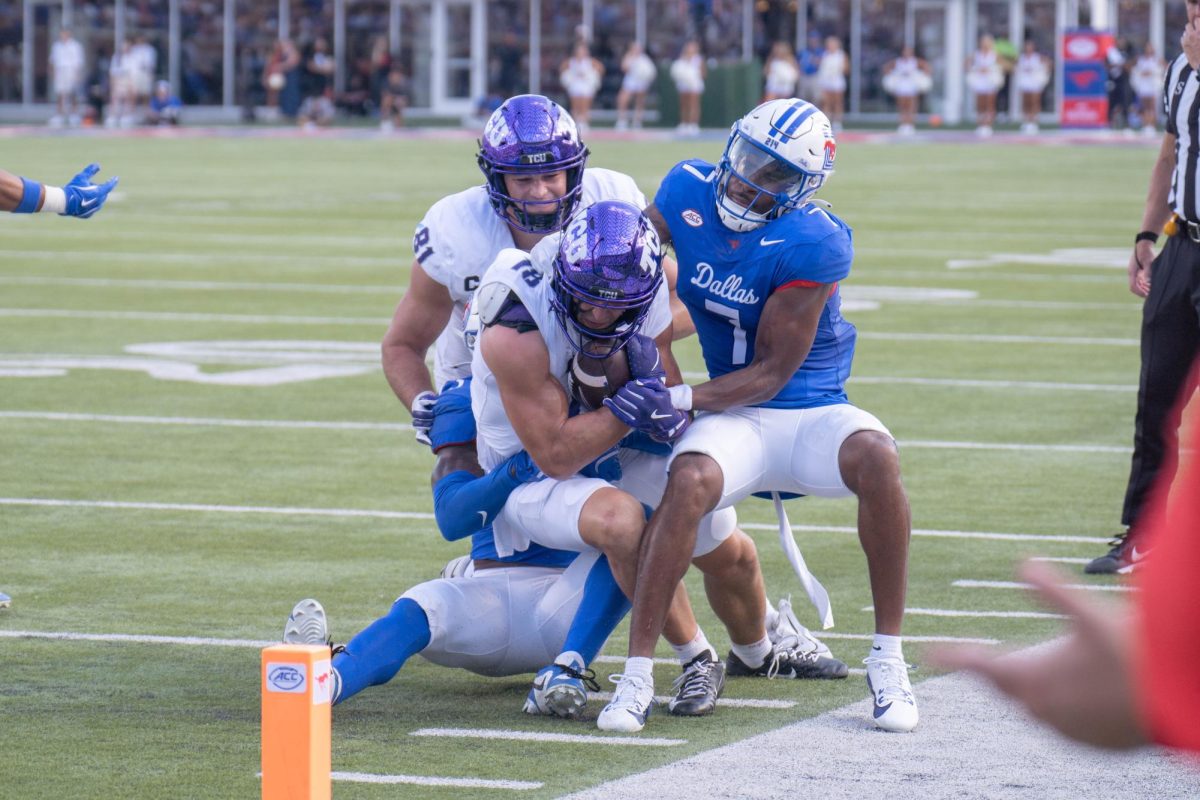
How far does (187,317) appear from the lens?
14.1m

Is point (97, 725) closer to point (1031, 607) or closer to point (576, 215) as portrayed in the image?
point (576, 215)

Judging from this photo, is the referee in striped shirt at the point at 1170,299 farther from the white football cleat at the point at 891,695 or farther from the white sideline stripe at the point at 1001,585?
the white football cleat at the point at 891,695

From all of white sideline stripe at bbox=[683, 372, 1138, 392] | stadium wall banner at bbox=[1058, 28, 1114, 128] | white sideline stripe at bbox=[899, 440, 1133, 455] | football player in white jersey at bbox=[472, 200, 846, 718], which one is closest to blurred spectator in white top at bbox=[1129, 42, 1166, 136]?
stadium wall banner at bbox=[1058, 28, 1114, 128]

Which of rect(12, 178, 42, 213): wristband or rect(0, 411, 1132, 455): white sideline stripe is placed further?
rect(0, 411, 1132, 455): white sideline stripe

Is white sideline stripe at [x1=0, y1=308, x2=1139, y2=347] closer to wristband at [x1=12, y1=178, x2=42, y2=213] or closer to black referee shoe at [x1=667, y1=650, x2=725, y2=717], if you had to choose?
wristband at [x1=12, y1=178, x2=42, y2=213]

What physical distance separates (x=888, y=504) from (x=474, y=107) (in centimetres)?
4172

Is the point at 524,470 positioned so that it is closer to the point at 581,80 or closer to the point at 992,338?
the point at 992,338

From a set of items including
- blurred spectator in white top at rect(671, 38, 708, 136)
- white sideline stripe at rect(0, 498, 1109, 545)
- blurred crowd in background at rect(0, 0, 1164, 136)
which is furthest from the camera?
blurred crowd in background at rect(0, 0, 1164, 136)

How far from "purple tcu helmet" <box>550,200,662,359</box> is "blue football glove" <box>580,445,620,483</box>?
1.14 ft

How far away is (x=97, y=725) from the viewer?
16.9 feet

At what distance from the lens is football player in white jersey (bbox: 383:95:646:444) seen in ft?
19.0

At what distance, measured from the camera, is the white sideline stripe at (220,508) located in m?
8.14

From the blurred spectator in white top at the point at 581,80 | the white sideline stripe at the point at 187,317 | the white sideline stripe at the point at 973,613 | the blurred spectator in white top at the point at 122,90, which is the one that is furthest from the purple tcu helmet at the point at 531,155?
the blurred spectator in white top at the point at 122,90

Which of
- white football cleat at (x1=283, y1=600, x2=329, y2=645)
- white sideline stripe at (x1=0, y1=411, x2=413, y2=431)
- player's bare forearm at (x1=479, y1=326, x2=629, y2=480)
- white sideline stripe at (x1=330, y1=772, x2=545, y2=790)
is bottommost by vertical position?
white sideline stripe at (x1=0, y1=411, x2=413, y2=431)
